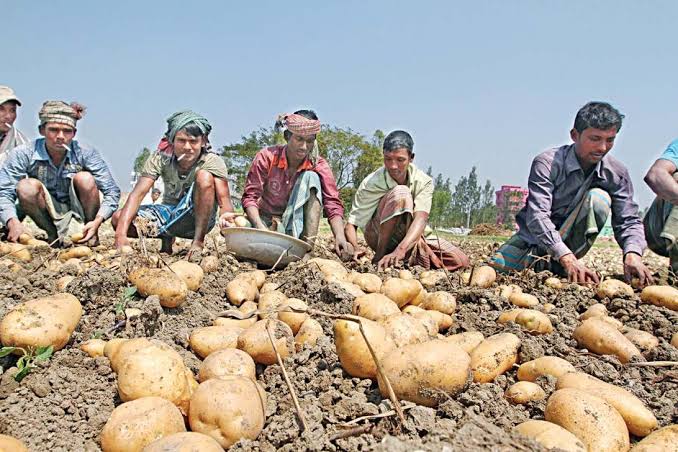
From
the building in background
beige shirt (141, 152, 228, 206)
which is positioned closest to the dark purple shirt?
beige shirt (141, 152, 228, 206)

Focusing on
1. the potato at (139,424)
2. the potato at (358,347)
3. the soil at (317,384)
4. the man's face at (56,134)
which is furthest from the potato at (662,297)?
the man's face at (56,134)

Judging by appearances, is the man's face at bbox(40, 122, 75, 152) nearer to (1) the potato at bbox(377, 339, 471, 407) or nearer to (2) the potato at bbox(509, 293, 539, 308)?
(2) the potato at bbox(509, 293, 539, 308)

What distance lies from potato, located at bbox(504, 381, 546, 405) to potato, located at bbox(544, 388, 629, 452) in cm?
18

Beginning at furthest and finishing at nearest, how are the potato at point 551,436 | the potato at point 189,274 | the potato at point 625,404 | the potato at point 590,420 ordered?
1. the potato at point 189,274
2. the potato at point 625,404
3. the potato at point 590,420
4. the potato at point 551,436

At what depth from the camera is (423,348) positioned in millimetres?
1788

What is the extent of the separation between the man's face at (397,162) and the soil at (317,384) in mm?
1743

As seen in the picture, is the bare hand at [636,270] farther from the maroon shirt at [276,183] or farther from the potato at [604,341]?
the maroon shirt at [276,183]

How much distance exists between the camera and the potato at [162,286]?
2.66 m

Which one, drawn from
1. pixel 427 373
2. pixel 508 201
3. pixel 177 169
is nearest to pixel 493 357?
pixel 427 373

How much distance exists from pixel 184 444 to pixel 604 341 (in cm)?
187

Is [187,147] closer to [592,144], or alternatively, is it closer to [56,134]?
[56,134]

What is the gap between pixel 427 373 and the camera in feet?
5.66

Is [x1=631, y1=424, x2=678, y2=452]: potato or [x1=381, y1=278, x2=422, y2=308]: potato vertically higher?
[x1=381, y1=278, x2=422, y2=308]: potato

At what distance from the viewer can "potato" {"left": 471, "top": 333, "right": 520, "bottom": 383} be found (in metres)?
2.04
